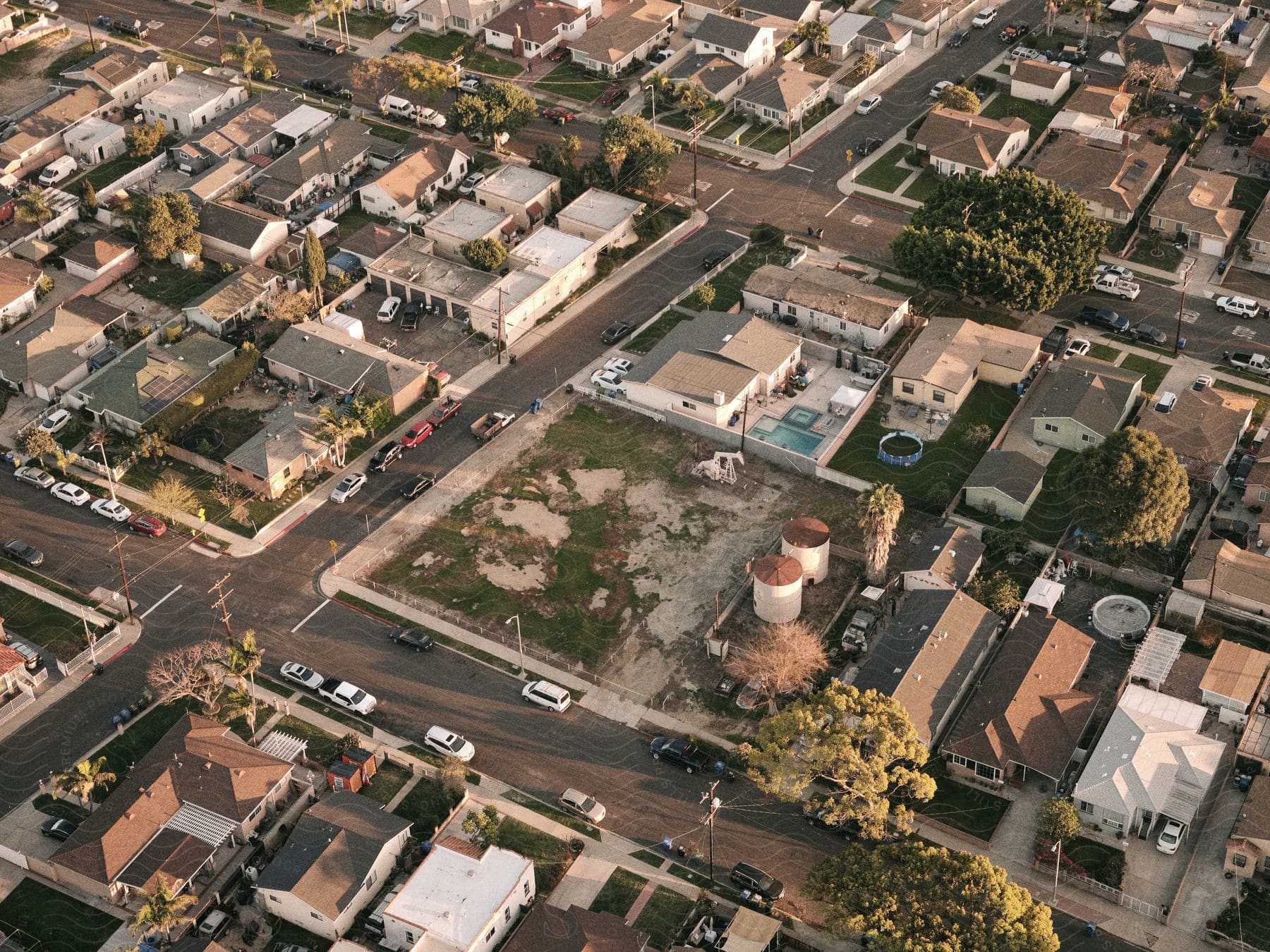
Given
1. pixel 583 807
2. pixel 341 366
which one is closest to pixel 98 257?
pixel 341 366

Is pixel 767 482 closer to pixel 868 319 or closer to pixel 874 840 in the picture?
pixel 868 319

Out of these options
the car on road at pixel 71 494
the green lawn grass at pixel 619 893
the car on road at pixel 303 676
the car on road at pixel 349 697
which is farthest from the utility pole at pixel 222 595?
the green lawn grass at pixel 619 893

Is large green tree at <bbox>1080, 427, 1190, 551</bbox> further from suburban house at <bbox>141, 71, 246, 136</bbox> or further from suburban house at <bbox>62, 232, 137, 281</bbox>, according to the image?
suburban house at <bbox>141, 71, 246, 136</bbox>

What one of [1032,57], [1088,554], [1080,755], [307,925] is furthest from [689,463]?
[1032,57]

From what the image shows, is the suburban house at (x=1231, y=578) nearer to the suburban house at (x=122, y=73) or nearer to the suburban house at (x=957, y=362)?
the suburban house at (x=957, y=362)

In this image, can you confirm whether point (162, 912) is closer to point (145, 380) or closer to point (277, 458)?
point (277, 458)
